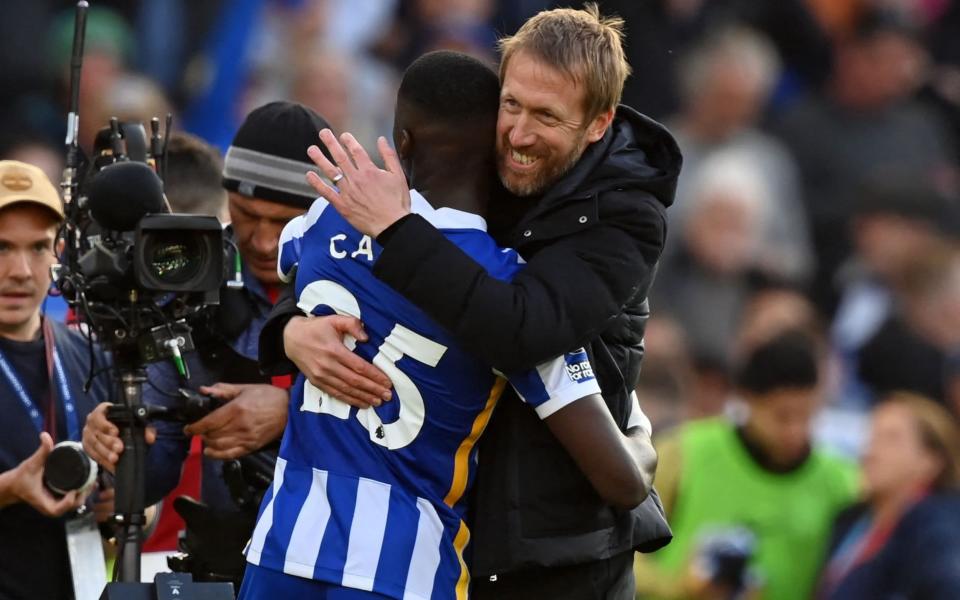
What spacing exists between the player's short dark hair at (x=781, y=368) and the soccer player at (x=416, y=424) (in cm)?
357

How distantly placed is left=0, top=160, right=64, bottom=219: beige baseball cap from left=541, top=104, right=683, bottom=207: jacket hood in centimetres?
175

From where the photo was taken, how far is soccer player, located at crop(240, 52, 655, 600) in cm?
338

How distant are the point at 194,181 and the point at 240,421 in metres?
1.35

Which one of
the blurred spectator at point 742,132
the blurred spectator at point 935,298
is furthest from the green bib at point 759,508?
the blurred spectator at point 742,132

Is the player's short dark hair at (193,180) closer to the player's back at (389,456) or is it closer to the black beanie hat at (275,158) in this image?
the black beanie hat at (275,158)

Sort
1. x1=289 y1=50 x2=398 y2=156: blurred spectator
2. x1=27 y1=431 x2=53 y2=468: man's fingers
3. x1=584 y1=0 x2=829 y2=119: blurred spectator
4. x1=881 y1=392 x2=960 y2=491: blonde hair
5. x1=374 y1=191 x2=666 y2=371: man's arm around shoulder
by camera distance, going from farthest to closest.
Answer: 1. x1=289 y1=50 x2=398 y2=156: blurred spectator
2. x1=584 y1=0 x2=829 y2=119: blurred spectator
3. x1=881 y1=392 x2=960 y2=491: blonde hair
4. x1=27 y1=431 x2=53 y2=468: man's fingers
5. x1=374 y1=191 x2=666 y2=371: man's arm around shoulder

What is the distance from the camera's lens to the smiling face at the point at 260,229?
4332mm

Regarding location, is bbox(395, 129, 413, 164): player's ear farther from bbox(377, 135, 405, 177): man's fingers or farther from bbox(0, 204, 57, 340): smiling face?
bbox(0, 204, 57, 340): smiling face

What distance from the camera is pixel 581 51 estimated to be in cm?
339

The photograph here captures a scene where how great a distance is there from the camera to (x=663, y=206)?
139 inches

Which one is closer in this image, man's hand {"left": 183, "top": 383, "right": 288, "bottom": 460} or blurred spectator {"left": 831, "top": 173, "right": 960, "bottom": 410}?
man's hand {"left": 183, "top": 383, "right": 288, "bottom": 460}

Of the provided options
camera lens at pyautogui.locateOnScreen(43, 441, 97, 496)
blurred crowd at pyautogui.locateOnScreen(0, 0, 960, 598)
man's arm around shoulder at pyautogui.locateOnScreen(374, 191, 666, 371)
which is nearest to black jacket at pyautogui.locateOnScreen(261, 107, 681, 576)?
man's arm around shoulder at pyautogui.locateOnScreen(374, 191, 666, 371)

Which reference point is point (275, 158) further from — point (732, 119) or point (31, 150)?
point (732, 119)

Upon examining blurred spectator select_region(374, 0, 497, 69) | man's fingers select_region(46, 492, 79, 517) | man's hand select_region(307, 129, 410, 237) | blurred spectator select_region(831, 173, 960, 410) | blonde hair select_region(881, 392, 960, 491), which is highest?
man's hand select_region(307, 129, 410, 237)
